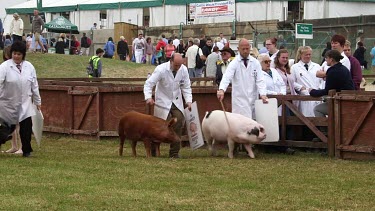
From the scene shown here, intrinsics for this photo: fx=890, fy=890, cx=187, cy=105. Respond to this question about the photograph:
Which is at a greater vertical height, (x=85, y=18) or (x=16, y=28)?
(x=85, y=18)

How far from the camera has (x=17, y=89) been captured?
1392 cm

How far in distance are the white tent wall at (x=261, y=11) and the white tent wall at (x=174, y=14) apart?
407 cm

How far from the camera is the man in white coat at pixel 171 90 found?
14.4 m

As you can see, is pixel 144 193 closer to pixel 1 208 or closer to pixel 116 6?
pixel 1 208

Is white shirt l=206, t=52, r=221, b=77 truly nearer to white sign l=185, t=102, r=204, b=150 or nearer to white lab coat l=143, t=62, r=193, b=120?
white sign l=185, t=102, r=204, b=150

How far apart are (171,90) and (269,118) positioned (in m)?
1.66

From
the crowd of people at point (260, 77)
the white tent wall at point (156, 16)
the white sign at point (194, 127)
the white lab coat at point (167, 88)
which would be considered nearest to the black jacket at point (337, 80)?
the crowd of people at point (260, 77)

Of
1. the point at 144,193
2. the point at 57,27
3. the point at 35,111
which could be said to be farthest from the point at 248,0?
the point at 144,193

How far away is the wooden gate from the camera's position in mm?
13711

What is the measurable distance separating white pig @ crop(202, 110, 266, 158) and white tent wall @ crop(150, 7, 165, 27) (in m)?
41.3

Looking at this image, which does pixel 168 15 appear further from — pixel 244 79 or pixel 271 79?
pixel 244 79

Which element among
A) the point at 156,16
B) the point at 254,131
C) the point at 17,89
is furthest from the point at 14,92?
the point at 156,16

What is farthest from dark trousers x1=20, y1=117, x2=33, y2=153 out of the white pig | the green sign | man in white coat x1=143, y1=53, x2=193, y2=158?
the green sign

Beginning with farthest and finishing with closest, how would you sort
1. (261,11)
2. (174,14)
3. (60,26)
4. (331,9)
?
(174,14) → (261,11) → (331,9) → (60,26)
